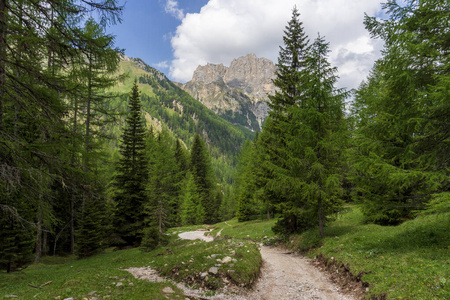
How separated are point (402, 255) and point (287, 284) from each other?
15.8ft

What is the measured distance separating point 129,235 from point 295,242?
16557 millimetres

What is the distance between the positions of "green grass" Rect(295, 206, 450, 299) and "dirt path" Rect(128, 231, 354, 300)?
4.02ft

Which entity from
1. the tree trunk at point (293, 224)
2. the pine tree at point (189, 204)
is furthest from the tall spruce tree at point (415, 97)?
the pine tree at point (189, 204)

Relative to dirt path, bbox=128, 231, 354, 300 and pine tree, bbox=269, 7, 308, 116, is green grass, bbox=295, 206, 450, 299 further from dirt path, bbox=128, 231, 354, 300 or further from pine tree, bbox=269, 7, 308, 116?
pine tree, bbox=269, 7, 308, 116

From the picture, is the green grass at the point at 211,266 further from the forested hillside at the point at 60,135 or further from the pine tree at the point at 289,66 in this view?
the pine tree at the point at 289,66

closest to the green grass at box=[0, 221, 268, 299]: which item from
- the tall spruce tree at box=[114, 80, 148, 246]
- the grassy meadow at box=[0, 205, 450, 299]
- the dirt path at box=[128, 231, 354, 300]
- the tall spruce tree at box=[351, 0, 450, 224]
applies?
the grassy meadow at box=[0, 205, 450, 299]

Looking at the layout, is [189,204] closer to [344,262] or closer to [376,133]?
[344,262]

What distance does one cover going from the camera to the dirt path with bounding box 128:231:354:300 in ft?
27.3

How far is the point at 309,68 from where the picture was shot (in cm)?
1474

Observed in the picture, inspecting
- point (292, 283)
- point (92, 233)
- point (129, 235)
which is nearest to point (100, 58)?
point (292, 283)

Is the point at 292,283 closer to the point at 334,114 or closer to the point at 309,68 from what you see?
the point at 334,114

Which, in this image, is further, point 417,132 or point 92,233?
point 92,233

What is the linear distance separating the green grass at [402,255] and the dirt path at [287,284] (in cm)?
123

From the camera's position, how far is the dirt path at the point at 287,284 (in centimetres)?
834
